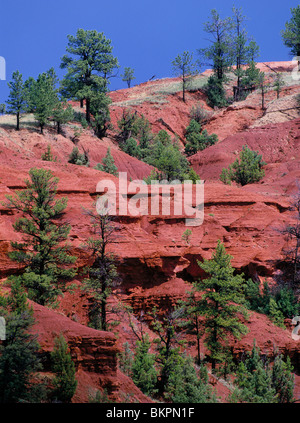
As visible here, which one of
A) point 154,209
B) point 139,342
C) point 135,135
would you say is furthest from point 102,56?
point 139,342

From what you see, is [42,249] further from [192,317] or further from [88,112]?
[88,112]

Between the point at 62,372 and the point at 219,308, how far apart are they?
1435 centimetres

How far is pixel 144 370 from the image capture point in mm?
23406

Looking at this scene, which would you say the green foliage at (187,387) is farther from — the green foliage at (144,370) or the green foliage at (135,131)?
the green foliage at (135,131)

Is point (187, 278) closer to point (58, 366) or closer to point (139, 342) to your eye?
point (139, 342)

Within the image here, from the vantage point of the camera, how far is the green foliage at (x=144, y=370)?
22453 mm

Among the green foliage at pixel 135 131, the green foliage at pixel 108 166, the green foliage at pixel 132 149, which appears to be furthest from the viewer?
the green foliage at pixel 135 131

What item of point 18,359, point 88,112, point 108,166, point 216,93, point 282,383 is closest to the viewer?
point 18,359

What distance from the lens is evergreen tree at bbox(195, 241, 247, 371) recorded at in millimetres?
27766

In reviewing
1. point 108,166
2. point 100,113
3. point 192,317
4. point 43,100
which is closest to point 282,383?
point 192,317

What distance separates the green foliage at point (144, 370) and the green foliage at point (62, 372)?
590 centimetres

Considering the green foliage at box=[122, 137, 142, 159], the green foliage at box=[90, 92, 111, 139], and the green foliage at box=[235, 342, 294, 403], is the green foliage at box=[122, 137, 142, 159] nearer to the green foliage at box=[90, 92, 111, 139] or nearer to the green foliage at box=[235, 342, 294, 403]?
the green foliage at box=[90, 92, 111, 139]

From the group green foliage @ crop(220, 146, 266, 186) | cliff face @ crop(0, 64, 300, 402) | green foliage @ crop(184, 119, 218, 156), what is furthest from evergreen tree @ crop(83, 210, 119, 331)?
green foliage @ crop(184, 119, 218, 156)

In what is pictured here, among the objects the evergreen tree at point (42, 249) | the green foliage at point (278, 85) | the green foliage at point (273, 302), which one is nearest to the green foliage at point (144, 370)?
the evergreen tree at point (42, 249)
